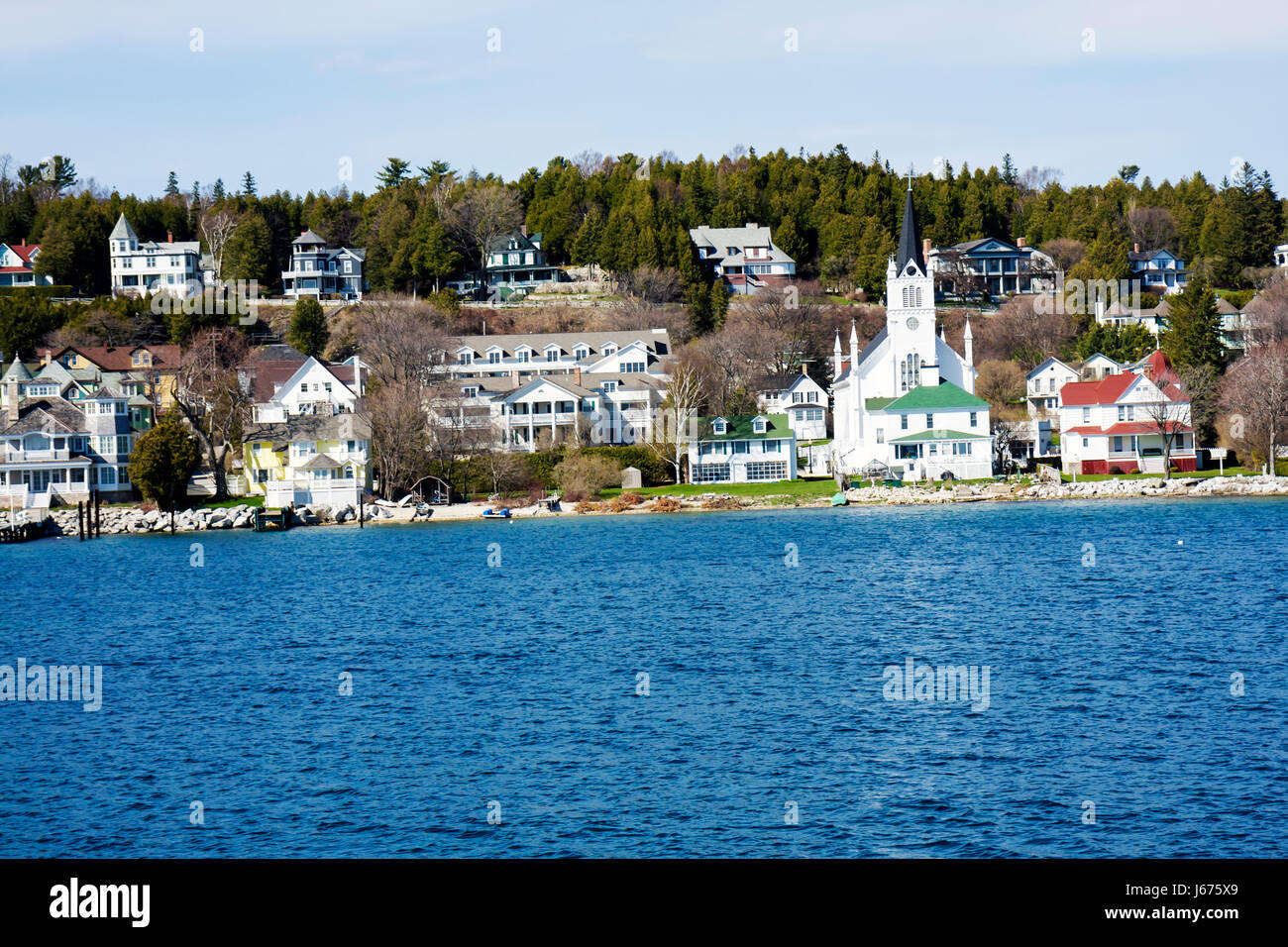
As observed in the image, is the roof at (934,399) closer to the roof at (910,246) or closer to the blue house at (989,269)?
the roof at (910,246)

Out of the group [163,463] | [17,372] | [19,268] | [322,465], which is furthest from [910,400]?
[19,268]

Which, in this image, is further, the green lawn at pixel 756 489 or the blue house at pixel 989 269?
the blue house at pixel 989 269

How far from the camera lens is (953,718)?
76.4ft

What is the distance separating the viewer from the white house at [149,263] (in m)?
115

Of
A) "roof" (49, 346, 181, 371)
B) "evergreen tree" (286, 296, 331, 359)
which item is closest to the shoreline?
"roof" (49, 346, 181, 371)

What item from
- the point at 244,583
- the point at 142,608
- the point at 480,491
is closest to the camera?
the point at 142,608

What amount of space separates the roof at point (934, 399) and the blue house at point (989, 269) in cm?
5455

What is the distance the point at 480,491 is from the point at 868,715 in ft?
167

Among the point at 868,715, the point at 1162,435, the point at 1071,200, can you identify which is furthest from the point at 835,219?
the point at 868,715

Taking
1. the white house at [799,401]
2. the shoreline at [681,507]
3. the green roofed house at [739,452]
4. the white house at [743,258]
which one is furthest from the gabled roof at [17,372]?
the white house at [743,258]

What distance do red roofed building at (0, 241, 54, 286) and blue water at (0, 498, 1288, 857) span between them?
74.0m
